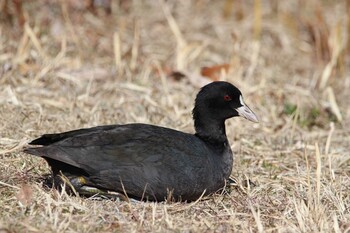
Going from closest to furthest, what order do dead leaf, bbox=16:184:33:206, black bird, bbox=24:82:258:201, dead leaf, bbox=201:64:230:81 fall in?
dead leaf, bbox=16:184:33:206 → black bird, bbox=24:82:258:201 → dead leaf, bbox=201:64:230:81

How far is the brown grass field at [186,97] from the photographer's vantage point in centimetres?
420

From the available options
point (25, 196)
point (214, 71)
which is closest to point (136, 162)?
point (25, 196)

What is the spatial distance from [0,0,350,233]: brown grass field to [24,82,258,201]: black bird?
104 mm

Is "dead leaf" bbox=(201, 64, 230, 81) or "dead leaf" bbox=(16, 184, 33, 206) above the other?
"dead leaf" bbox=(201, 64, 230, 81)

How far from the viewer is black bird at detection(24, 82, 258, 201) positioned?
14.4ft

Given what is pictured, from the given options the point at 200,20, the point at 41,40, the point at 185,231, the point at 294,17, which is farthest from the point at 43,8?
the point at 185,231

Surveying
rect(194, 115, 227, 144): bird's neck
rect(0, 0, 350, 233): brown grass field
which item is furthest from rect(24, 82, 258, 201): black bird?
rect(194, 115, 227, 144): bird's neck

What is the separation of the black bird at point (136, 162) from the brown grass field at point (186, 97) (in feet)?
0.34

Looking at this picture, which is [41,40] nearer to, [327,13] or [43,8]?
[43,8]

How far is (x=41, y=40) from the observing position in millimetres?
8148

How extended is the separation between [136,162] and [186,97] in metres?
2.81

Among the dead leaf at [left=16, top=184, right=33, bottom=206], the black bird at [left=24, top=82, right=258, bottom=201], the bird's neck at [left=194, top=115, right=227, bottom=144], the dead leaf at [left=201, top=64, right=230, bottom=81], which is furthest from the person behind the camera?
the dead leaf at [left=201, top=64, right=230, bottom=81]

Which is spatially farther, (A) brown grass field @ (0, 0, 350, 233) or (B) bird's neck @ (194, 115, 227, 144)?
(B) bird's neck @ (194, 115, 227, 144)

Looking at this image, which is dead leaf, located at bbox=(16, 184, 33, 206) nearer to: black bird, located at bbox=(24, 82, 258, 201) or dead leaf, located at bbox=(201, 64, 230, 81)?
black bird, located at bbox=(24, 82, 258, 201)
